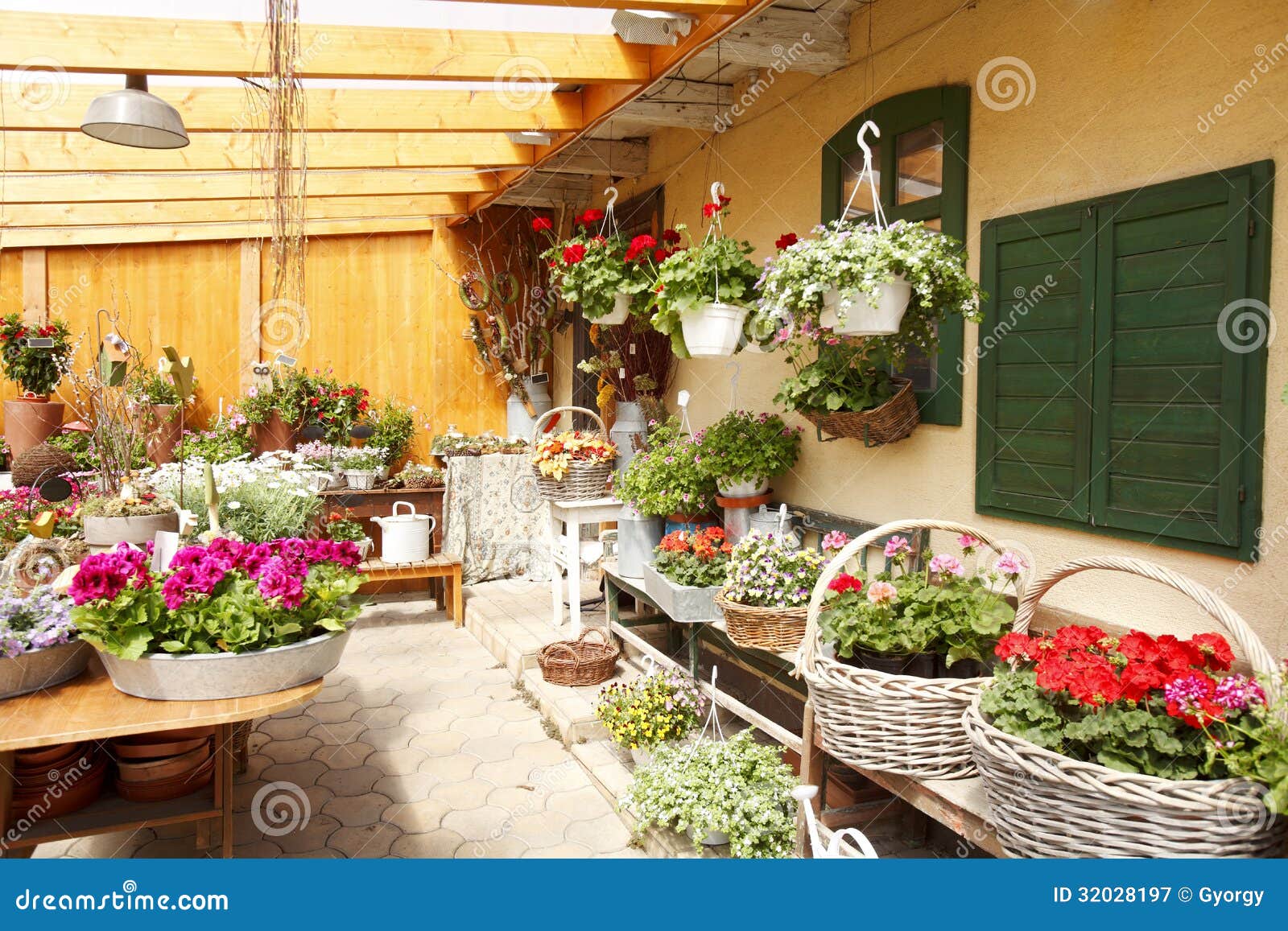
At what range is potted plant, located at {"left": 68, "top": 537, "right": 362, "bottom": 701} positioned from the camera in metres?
2.29

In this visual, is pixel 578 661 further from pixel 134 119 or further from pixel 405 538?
pixel 134 119

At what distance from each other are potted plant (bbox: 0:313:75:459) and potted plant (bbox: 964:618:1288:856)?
7222mm

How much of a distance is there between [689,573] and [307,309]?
527 cm

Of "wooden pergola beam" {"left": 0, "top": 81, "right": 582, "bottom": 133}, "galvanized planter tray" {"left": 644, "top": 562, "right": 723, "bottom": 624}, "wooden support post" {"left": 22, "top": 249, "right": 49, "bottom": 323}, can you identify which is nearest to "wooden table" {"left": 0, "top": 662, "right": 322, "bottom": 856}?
"galvanized planter tray" {"left": 644, "top": 562, "right": 723, "bottom": 624}

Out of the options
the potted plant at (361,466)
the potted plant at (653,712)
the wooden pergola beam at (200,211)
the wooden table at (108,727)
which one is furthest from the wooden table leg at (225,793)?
the wooden pergola beam at (200,211)

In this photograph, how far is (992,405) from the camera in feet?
10.2

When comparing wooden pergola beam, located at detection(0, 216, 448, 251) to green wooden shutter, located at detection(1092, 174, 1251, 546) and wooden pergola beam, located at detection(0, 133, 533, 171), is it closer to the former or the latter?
wooden pergola beam, located at detection(0, 133, 533, 171)

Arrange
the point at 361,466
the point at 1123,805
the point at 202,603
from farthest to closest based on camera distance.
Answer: the point at 361,466
the point at 202,603
the point at 1123,805

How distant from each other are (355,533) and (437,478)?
4.14ft

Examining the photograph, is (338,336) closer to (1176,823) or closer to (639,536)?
(639,536)

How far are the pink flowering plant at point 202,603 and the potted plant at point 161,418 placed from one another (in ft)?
15.4

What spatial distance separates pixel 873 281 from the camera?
268cm

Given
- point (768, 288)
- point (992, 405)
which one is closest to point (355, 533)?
point (768, 288)

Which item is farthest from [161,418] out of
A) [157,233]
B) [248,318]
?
[157,233]
